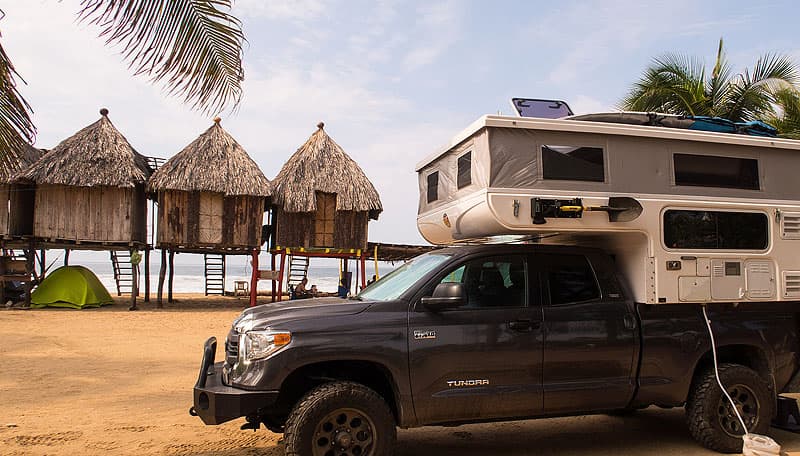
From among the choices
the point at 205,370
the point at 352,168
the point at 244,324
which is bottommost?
the point at 205,370

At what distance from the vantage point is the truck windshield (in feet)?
18.4

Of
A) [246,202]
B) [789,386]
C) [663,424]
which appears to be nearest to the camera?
[789,386]

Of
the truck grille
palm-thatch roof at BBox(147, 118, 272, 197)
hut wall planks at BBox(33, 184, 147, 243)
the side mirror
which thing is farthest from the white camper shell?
hut wall planks at BBox(33, 184, 147, 243)

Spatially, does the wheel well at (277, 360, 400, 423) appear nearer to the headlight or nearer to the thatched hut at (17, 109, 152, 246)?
the headlight

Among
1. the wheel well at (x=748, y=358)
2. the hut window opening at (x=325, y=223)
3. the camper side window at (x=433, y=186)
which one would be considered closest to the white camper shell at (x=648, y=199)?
the camper side window at (x=433, y=186)

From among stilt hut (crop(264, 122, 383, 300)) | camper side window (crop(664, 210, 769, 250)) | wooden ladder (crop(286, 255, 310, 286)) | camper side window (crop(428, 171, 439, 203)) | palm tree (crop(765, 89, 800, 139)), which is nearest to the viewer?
camper side window (crop(664, 210, 769, 250))

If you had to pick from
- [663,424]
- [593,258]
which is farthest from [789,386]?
[593,258]

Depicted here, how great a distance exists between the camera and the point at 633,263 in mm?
6137

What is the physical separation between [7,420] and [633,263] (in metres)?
6.65

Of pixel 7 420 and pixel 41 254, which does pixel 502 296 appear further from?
pixel 41 254

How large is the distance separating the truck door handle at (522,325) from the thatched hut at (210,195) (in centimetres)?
1853

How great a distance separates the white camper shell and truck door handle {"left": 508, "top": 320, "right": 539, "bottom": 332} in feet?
2.68

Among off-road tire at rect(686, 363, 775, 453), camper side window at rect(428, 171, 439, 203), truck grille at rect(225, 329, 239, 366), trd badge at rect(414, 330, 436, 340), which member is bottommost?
off-road tire at rect(686, 363, 775, 453)

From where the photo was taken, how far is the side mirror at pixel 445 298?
505 cm
